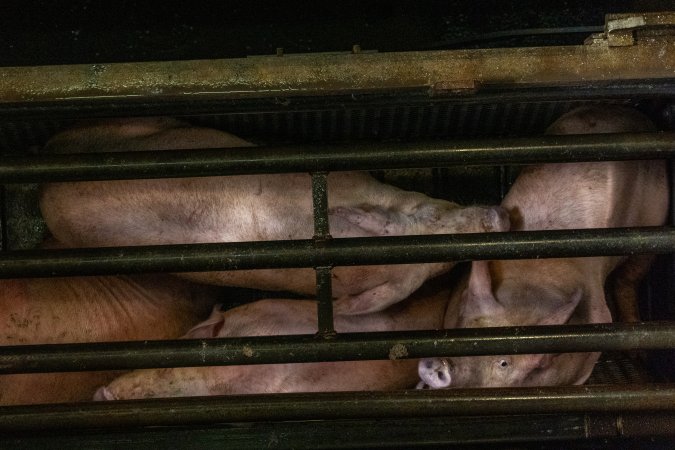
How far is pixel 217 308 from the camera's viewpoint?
6.72ft

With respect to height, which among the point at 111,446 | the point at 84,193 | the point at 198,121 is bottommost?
the point at 111,446

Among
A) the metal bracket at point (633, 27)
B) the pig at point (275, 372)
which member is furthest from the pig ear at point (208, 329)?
the metal bracket at point (633, 27)

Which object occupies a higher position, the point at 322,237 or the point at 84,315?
the point at 322,237

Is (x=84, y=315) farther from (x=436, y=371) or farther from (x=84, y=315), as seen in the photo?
(x=436, y=371)

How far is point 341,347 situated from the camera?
147 centimetres

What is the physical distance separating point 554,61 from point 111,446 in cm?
138

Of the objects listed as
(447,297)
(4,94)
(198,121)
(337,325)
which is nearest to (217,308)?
(337,325)

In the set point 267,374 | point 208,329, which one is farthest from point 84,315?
point 267,374

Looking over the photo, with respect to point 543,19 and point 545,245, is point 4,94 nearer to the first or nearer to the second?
point 545,245

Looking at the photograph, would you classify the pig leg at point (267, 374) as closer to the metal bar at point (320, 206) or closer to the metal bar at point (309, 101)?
the metal bar at point (320, 206)

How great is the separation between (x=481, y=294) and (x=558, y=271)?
0.83 ft

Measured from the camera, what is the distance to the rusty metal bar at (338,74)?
144 cm

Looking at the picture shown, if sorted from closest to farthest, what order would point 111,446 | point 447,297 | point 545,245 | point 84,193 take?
point 545,245
point 111,446
point 84,193
point 447,297

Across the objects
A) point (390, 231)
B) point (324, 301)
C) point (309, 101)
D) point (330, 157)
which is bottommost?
point (324, 301)
